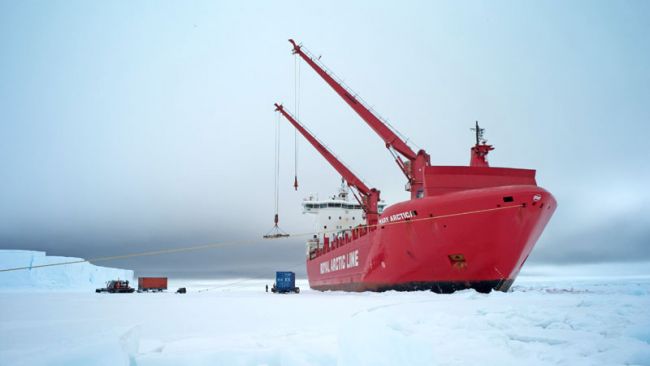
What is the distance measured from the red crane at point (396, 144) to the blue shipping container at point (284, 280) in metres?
11.9

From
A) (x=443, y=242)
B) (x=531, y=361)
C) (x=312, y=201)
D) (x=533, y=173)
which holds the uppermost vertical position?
(x=312, y=201)

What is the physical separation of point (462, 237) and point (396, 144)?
21.0ft

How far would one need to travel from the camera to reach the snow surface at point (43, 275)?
183ft

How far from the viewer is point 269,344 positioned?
13.4ft

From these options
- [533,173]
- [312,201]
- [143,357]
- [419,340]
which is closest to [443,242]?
[533,173]

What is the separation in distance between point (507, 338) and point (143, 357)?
12.8 feet

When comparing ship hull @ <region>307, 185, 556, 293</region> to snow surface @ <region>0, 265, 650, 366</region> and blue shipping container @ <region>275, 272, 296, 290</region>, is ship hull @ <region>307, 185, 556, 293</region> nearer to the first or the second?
snow surface @ <region>0, 265, 650, 366</region>

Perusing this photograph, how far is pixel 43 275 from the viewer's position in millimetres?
57844

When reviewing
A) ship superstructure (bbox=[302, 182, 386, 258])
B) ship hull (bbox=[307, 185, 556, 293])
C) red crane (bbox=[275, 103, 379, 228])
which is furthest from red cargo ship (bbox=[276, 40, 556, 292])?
ship superstructure (bbox=[302, 182, 386, 258])

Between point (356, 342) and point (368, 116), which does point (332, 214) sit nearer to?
point (368, 116)

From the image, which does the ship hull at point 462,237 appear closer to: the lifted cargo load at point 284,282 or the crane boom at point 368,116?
the crane boom at point 368,116

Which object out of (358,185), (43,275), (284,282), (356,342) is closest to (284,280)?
(284,282)

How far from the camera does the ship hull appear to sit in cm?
1282

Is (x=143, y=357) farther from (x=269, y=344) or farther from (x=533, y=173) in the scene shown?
(x=533, y=173)
